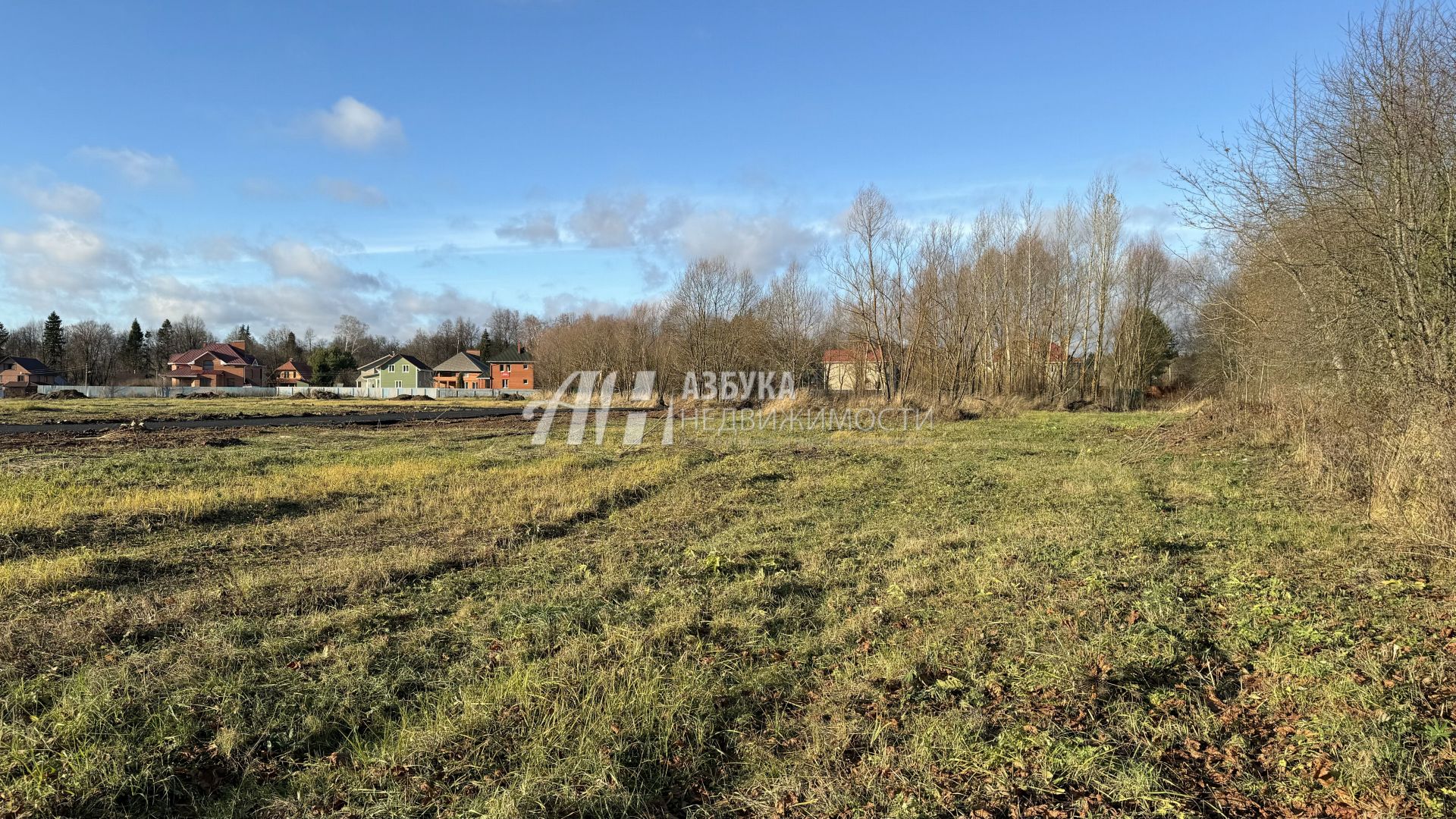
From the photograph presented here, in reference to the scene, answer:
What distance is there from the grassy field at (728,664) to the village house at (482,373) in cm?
7114

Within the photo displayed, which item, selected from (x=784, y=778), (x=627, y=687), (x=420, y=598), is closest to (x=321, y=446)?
(x=420, y=598)

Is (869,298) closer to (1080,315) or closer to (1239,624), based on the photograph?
(1080,315)

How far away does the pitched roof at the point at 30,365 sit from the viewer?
2670 inches

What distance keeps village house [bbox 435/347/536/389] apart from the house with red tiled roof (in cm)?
2422

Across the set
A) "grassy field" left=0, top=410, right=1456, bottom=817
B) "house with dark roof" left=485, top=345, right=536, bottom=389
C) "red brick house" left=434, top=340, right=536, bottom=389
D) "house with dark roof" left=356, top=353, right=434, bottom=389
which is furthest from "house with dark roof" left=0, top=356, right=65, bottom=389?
"grassy field" left=0, top=410, right=1456, bottom=817

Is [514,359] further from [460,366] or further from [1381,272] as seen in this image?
[1381,272]

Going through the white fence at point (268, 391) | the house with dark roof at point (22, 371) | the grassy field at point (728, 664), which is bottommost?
the grassy field at point (728, 664)

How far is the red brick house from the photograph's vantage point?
7756cm

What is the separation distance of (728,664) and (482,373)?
7970 cm

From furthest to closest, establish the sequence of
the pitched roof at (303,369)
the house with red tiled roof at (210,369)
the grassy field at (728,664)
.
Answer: the pitched roof at (303,369), the house with red tiled roof at (210,369), the grassy field at (728,664)

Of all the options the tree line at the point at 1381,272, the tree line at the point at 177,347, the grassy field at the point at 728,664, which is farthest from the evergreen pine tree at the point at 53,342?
the tree line at the point at 1381,272

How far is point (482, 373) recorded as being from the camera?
256 feet

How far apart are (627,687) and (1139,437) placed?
16.7m

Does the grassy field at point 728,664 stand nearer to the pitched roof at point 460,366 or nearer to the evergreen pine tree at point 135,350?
the pitched roof at point 460,366
